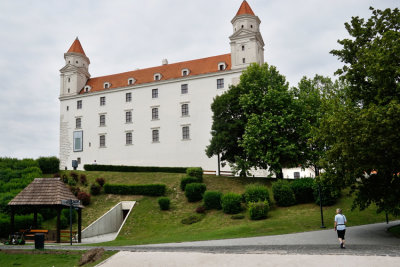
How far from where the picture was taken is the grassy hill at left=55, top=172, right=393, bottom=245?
883 inches

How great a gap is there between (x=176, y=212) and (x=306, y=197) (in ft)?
35.5

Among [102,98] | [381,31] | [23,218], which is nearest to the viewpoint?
[381,31]

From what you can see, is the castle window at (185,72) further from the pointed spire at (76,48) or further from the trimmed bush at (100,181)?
the trimmed bush at (100,181)

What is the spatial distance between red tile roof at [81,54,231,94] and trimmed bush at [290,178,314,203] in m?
26.2

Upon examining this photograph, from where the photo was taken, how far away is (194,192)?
108 ft

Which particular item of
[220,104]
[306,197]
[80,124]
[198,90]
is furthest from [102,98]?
[306,197]

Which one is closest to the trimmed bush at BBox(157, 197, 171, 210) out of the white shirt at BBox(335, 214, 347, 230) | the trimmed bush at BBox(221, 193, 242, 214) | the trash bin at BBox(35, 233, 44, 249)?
the trimmed bush at BBox(221, 193, 242, 214)

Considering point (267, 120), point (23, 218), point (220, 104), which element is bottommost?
point (23, 218)

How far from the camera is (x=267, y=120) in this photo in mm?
33812

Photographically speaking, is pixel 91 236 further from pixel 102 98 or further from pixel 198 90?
pixel 102 98

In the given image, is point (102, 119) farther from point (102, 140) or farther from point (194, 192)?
point (194, 192)

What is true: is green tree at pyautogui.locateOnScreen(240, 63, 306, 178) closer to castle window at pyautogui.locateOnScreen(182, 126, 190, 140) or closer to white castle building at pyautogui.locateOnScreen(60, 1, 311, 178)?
white castle building at pyautogui.locateOnScreen(60, 1, 311, 178)

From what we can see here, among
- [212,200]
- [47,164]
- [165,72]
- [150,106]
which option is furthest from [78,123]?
[212,200]

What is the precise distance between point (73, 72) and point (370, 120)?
55580mm
